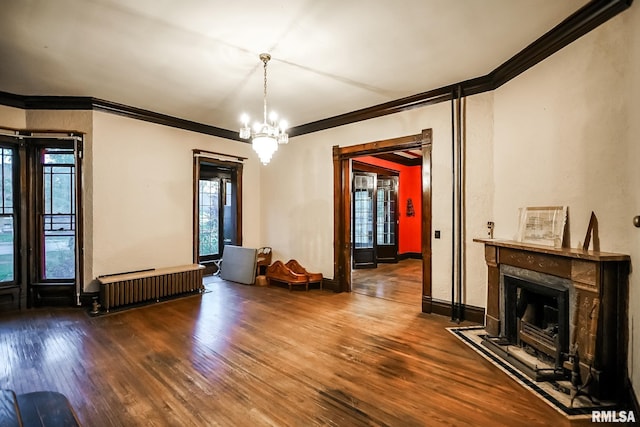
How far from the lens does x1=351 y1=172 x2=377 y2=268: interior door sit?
7.61m

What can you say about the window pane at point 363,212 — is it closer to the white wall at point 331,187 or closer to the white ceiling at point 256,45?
Result: the white wall at point 331,187

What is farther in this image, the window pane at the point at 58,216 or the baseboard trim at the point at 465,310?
the window pane at the point at 58,216

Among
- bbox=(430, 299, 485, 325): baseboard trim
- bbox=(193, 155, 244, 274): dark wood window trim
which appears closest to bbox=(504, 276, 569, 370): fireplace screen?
bbox=(430, 299, 485, 325): baseboard trim

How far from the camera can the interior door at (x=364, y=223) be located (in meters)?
7.61

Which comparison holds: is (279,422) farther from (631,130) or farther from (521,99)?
(521,99)

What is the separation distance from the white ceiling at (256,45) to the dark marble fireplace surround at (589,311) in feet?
6.60

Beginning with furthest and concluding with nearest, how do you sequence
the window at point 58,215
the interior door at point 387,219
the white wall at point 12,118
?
1. the interior door at point 387,219
2. the window at point 58,215
3. the white wall at point 12,118

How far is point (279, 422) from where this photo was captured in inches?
78.7

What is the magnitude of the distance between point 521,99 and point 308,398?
3.51 meters

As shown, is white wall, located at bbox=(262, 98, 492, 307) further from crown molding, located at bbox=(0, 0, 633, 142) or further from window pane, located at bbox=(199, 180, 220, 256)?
window pane, located at bbox=(199, 180, 220, 256)

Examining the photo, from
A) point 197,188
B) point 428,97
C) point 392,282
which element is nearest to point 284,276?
point 392,282

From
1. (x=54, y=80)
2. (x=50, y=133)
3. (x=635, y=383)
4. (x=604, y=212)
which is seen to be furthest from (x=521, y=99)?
(x=50, y=133)

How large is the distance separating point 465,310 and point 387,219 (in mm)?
4551

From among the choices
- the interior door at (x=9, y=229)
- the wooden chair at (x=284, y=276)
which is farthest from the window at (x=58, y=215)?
the wooden chair at (x=284, y=276)
